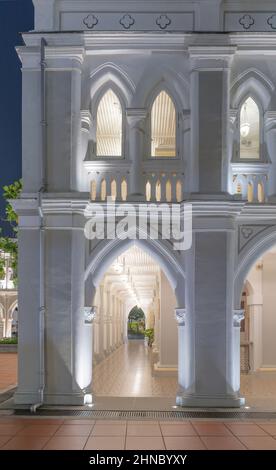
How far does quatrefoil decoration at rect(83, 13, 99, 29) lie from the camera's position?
12031mm

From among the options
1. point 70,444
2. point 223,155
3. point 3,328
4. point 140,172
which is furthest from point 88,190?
point 3,328

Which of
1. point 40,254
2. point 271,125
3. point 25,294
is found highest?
point 271,125

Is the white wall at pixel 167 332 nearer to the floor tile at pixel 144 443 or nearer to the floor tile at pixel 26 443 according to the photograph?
the floor tile at pixel 144 443

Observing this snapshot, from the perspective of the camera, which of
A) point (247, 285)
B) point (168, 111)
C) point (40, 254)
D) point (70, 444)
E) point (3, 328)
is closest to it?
point (70, 444)

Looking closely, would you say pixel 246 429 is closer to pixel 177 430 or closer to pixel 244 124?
pixel 177 430

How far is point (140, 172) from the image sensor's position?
12.0m

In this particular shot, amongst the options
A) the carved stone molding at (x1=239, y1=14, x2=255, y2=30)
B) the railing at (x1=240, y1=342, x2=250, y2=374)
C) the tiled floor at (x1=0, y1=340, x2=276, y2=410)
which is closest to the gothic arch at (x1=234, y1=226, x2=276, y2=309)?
Result: the tiled floor at (x1=0, y1=340, x2=276, y2=410)

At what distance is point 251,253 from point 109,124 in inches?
189

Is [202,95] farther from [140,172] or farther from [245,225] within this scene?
[245,225]

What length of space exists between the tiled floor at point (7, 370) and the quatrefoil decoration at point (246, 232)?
22.3 ft

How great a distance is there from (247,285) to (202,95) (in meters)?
7.01

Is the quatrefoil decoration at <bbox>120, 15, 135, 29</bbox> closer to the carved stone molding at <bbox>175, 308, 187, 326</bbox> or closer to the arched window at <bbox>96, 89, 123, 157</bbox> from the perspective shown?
the arched window at <bbox>96, 89, 123, 157</bbox>

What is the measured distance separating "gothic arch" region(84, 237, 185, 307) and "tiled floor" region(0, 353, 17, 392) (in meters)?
4.21

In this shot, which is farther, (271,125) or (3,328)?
(3,328)
